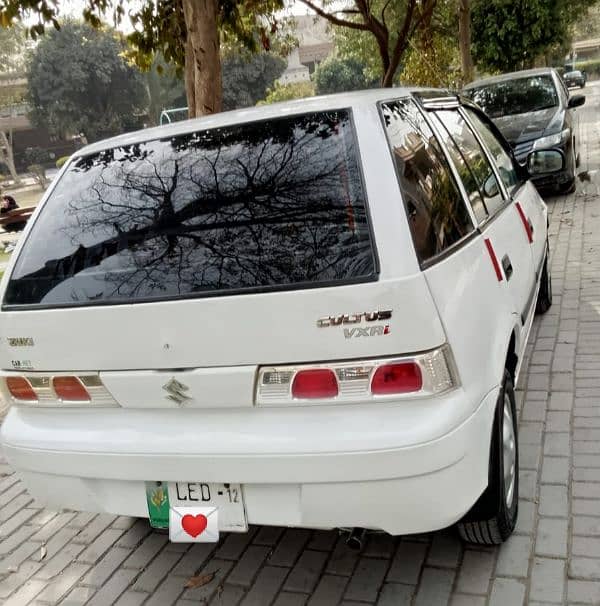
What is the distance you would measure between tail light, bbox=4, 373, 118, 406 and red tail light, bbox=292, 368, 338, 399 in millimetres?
700

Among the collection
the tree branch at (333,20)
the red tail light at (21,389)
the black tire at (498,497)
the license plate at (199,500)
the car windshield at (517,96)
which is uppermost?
the tree branch at (333,20)

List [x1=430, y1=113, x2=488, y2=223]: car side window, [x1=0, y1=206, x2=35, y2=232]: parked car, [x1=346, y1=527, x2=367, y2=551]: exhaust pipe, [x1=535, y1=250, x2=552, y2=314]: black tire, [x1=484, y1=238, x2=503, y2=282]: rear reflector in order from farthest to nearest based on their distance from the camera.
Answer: [x1=0, y1=206, x2=35, y2=232]: parked car, [x1=535, y1=250, x2=552, y2=314]: black tire, [x1=430, y1=113, x2=488, y2=223]: car side window, [x1=484, y1=238, x2=503, y2=282]: rear reflector, [x1=346, y1=527, x2=367, y2=551]: exhaust pipe

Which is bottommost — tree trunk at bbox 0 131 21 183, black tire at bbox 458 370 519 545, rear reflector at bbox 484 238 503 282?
tree trunk at bbox 0 131 21 183

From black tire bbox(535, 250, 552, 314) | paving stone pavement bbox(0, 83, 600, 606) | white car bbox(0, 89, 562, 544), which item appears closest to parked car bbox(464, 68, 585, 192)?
black tire bbox(535, 250, 552, 314)

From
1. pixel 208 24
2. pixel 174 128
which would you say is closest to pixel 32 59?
pixel 208 24

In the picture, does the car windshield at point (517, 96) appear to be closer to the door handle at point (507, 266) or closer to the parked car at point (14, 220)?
the door handle at point (507, 266)

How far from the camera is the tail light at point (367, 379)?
2.16 metres

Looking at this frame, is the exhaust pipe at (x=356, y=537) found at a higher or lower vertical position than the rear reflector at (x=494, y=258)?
lower

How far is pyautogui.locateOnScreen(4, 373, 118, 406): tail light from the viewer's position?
2.48 metres

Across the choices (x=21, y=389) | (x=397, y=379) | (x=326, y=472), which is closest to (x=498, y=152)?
(x=397, y=379)

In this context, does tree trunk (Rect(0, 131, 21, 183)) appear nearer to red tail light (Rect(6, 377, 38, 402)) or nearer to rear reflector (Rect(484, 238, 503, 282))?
red tail light (Rect(6, 377, 38, 402))

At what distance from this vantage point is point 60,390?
2.54 meters

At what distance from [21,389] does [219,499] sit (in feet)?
2.86

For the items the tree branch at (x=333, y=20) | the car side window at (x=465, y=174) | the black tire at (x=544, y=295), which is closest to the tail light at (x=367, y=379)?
the car side window at (x=465, y=174)
